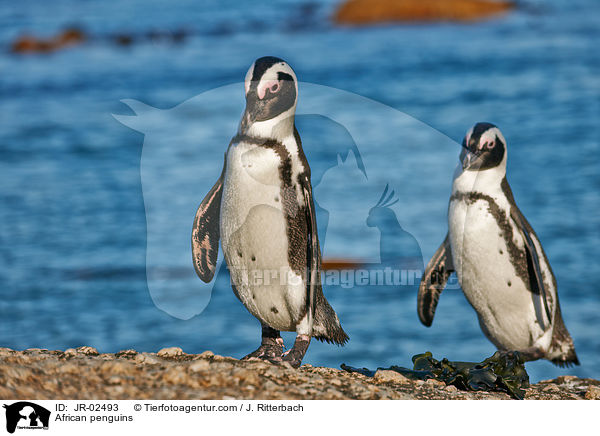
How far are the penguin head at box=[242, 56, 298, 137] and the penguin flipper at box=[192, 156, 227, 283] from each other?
41 centimetres

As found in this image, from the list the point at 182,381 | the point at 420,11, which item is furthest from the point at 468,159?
the point at 420,11

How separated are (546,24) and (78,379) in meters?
31.8

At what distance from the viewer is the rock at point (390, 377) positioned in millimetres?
4008

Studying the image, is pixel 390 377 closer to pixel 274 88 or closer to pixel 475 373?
pixel 475 373

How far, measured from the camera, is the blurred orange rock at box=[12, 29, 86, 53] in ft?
99.7

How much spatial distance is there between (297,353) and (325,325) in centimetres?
31

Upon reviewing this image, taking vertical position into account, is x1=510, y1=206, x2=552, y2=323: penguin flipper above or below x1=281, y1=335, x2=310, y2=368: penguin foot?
above

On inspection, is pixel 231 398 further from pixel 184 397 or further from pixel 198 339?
pixel 198 339

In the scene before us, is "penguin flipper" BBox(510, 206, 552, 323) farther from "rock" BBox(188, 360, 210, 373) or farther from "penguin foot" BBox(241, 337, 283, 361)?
"rock" BBox(188, 360, 210, 373)

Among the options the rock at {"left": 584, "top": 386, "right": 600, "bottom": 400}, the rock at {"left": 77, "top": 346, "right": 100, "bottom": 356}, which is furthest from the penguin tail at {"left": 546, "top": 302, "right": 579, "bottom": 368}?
the rock at {"left": 77, "top": 346, "right": 100, "bottom": 356}

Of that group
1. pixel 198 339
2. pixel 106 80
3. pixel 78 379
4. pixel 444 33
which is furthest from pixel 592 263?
pixel 444 33

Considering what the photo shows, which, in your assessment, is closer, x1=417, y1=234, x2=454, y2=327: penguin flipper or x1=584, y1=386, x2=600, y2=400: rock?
x1=584, y1=386, x2=600, y2=400: rock

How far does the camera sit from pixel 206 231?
169 inches
